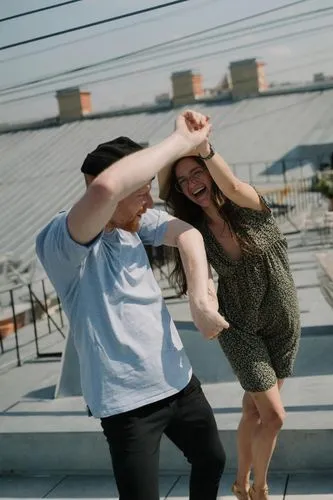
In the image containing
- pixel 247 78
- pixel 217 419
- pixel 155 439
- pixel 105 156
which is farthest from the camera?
pixel 247 78

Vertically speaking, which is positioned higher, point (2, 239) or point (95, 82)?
point (95, 82)

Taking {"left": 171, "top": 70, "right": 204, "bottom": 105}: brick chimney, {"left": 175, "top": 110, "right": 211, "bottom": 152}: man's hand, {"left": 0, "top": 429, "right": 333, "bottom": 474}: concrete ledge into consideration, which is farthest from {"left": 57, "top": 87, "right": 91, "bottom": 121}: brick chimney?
{"left": 175, "top": 110, "right": 211, "bottom": 152}: man's hand

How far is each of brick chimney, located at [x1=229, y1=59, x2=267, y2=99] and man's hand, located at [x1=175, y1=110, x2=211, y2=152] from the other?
2389 centimetres

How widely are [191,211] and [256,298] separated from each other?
0.39 metres

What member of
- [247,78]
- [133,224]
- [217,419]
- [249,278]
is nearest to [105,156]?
[133,224]

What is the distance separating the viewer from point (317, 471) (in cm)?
315

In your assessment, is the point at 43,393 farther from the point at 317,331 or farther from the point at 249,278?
the point at 249,278

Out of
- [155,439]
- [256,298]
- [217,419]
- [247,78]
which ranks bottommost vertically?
[247,78]

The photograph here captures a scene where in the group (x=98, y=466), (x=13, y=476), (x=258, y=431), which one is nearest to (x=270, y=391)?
(x=258, y=431)

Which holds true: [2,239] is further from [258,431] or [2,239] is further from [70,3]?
[258,431]

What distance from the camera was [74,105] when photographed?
90.7ft

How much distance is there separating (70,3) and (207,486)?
7.76m

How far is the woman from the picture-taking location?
8.08 feet

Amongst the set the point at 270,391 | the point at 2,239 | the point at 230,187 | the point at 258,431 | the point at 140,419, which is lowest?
the point at 2,239
